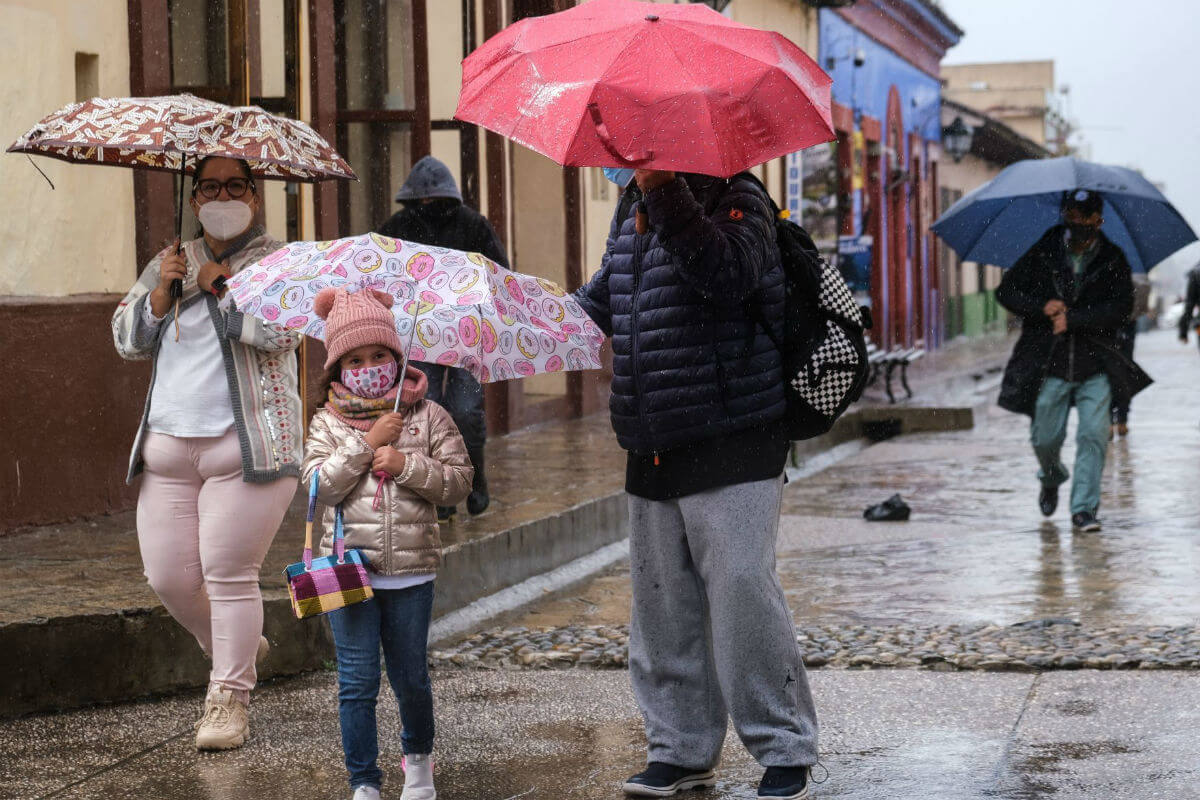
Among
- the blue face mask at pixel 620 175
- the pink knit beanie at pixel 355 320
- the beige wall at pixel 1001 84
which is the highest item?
the beige wall at pixel 1001 84

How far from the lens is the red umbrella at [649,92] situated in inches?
150

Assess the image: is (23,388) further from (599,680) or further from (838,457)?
(838,457)

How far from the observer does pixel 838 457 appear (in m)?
14.6

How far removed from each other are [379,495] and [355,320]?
425 mm

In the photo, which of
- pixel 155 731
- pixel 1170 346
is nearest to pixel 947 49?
pixel 1170 346

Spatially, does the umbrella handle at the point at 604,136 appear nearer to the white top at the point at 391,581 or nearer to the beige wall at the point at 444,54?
the white top at the point at 391,581

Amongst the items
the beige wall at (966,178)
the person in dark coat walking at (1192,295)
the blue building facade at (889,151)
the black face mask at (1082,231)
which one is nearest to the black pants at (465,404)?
the black face mask at (1082,231)

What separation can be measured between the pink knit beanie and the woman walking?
0.77 metres

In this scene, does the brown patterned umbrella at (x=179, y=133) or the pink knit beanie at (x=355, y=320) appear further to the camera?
the brown patterned umbrella at (x=179, y=133)

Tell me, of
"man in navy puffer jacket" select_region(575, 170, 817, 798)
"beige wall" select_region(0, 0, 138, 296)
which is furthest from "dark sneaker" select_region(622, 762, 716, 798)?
"beige wall" select_region(0, 0, 138, 296)

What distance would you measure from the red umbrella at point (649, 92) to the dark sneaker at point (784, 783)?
1.52 metres

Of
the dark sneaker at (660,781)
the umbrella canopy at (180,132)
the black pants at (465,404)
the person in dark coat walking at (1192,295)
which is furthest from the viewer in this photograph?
the person in dark coat walking at (1192,295)

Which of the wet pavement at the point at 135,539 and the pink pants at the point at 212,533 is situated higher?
the pink pants at the point at 212,533

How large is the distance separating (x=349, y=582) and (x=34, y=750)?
156cm
